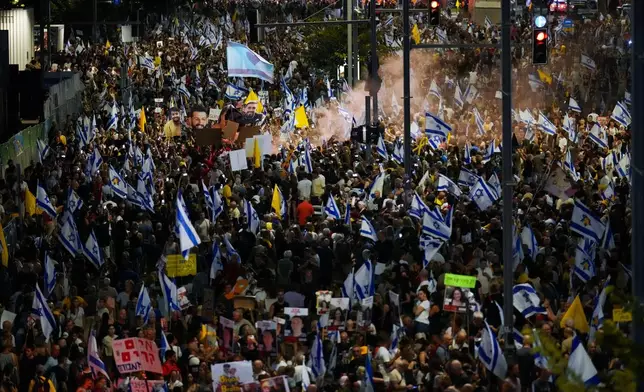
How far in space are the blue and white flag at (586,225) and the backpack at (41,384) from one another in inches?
326

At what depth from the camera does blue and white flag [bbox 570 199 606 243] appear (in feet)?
77.2

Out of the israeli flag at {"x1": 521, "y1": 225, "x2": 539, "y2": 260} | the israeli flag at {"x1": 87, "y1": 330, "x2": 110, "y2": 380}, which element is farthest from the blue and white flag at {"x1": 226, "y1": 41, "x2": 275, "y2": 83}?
the israeli flag at {"x1": 87, "y1": 330, "x2": 110, "y2": 380}

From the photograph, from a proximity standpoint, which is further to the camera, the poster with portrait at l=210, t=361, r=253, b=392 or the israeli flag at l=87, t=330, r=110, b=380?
the israeli flag at l=87, t=330, r=110, b=380

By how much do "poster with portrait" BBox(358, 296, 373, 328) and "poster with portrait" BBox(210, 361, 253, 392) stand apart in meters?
3.12

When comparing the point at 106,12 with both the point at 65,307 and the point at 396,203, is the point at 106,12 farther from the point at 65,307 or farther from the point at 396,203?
the point at 65,307

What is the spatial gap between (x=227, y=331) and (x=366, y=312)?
1.57 metres

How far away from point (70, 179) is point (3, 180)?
3.78 ft

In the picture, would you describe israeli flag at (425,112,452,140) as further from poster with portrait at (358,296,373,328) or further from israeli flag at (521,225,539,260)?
poster with portrait at (358,296,373,328)


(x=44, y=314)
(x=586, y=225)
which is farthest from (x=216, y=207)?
(x=44, y=314)

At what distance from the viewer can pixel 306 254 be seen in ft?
80.1

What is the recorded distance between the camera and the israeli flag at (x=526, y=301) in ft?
65.6

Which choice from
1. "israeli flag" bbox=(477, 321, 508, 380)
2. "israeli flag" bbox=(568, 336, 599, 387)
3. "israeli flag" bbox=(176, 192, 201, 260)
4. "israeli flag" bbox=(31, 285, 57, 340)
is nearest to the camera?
"israeli flag" bbox=(568, 336, 599, 387)

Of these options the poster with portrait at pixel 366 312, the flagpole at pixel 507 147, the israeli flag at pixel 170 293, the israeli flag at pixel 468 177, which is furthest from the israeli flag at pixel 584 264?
the israeli flag at pixel 468 177

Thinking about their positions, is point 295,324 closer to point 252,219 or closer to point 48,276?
point 48,276
